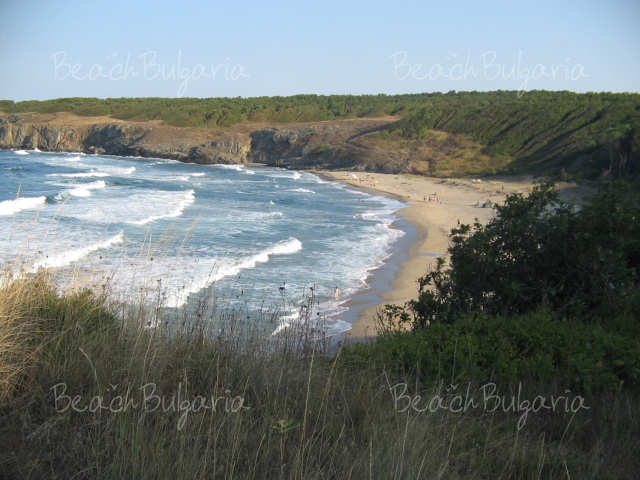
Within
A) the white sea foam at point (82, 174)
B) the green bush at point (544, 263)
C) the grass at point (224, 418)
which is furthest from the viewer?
the white sea foam at point (82, 174)

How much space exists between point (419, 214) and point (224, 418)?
27004 millimetres

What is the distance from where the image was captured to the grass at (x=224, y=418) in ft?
8.09

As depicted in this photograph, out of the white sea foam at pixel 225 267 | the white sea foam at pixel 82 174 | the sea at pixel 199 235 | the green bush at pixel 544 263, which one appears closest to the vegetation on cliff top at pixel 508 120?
the sea at pixel 199 235

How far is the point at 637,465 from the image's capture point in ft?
9.84

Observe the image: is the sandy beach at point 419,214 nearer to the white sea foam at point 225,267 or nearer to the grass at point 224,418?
the white sea foam at point 225,267

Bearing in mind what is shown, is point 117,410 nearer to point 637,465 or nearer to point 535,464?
point 535,464

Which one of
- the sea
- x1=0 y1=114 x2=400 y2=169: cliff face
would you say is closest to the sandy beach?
the sea

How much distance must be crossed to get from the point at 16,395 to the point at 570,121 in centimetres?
5632

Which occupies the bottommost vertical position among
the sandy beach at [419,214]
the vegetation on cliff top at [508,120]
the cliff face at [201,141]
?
the sandy beach at [419,214]

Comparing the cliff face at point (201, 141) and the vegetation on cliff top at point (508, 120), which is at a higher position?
the vegetation on cliff top at point (508, 120)

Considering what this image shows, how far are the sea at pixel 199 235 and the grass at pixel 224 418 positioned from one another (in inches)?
34.6

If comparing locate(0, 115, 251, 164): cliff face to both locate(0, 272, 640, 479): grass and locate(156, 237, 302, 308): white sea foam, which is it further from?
locate(0, 272, 640, 479): grass

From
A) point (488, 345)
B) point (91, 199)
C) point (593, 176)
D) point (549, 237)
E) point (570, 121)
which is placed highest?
point (570, 121)

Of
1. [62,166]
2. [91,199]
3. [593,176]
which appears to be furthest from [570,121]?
[62,166]
